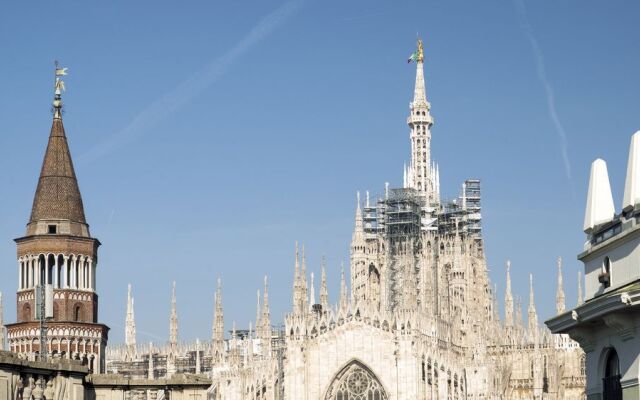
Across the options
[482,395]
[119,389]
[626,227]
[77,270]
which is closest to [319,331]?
[482,395]

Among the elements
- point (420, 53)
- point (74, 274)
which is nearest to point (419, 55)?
point (420, 53)

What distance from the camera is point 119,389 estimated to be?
38438 millimetres

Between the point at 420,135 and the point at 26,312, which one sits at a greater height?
the point at 420,135

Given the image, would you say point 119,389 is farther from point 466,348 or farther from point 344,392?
point 466,348

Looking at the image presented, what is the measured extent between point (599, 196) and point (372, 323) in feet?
236

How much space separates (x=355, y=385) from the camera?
10500 centimetres

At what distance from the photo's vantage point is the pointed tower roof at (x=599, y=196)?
33469 millimetres

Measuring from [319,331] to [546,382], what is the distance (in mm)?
26646

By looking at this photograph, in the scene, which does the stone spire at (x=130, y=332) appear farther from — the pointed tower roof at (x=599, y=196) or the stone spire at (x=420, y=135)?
the pointed tower roof at (x=599, y=196)

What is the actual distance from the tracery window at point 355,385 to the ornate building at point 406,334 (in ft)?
0.24

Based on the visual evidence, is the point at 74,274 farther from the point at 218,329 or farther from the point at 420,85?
the point at 420,85

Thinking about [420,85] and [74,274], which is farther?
[420,85]

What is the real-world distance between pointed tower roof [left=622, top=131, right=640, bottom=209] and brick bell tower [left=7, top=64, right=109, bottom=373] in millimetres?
50704

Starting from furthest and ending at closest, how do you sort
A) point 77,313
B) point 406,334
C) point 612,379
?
point 406,334 < point 77,313 < point 612,379
